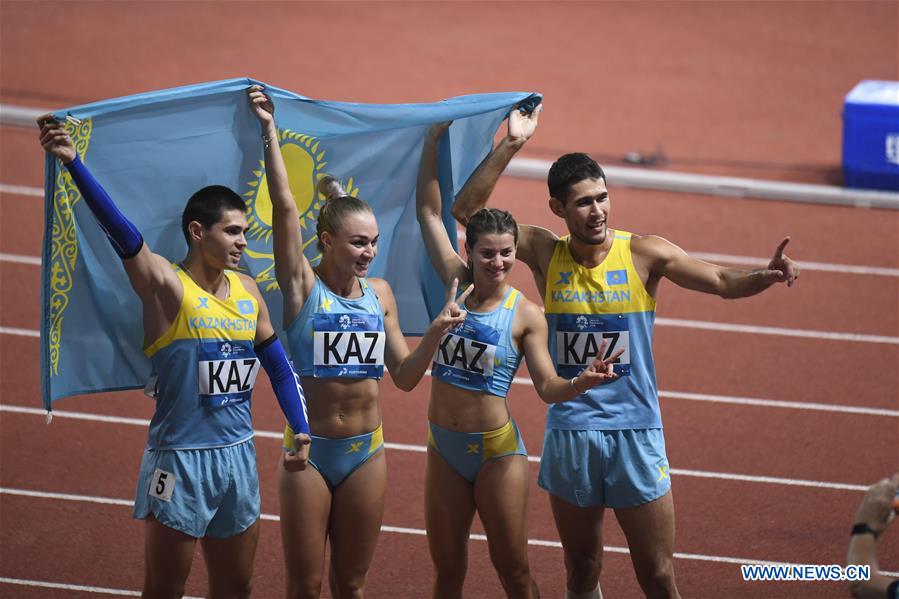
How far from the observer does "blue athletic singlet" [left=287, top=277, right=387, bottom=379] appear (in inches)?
190

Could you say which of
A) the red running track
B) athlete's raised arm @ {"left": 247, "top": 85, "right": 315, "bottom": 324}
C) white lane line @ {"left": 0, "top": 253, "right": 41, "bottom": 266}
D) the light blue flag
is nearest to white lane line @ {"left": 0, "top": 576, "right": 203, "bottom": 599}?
the red running track

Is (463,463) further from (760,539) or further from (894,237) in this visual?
(894,237)

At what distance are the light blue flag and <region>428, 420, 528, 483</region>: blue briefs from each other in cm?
Answer: 76

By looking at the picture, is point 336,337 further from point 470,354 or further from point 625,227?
point 625,227

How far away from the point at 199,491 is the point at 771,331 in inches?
216

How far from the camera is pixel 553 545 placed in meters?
6.59

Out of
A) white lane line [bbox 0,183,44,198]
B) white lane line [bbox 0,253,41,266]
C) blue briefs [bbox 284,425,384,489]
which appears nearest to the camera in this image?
blue briefs [bbox 284,425,384,489]

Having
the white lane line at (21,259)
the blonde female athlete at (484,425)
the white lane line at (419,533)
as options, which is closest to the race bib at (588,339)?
the blonde female athlete at (484,425)

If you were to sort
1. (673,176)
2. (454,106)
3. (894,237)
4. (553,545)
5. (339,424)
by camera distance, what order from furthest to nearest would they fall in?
(673,176) < (894,237) < (553,545) < (454,106) < (339,424)

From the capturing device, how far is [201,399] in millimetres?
4676

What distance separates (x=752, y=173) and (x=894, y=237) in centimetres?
174

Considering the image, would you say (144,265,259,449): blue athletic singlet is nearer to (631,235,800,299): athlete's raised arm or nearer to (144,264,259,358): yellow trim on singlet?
(144,264,259,358): yellow trim on singlet

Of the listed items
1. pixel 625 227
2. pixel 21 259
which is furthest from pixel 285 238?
pixel 625 227

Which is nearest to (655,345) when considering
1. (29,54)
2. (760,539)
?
(760,539)
